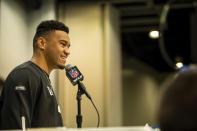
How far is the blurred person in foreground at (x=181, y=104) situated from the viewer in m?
0.72

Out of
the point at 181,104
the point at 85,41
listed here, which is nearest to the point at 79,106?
the point at 181,104

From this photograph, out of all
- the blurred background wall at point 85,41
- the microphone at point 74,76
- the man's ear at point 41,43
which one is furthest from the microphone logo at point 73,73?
the blurred background wall at point 85,41

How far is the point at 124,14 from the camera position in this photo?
5766mm

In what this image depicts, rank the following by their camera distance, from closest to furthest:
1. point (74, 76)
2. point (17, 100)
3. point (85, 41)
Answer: point (17, 100), point (74, 76), point (85, 41)

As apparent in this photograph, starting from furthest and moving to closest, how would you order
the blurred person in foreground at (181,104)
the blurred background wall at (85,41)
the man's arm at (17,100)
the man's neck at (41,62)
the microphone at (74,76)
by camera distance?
the blurred background wall at (85,41)
the man's neck at (41,62)
the microphone at (74,76)
the man's arm at (17,100)
the blurred person in foreground at (181,104)

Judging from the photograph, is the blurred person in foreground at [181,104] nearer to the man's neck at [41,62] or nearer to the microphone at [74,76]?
the microphone at [74,76]

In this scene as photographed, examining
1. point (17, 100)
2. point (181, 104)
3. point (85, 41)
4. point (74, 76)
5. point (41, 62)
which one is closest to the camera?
point (181, 104)

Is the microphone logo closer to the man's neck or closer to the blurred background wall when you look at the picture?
the man's neck

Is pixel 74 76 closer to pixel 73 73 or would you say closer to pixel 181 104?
pixel 73 73

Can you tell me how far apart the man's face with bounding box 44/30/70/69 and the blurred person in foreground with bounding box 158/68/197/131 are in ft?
5.74

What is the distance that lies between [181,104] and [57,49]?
181cm

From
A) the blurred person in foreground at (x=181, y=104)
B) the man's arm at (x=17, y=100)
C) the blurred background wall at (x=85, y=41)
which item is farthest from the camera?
the blurred background wall at (x=85, y=41)

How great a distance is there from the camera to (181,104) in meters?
0.73

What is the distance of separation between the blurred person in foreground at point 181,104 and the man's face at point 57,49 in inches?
68.9
